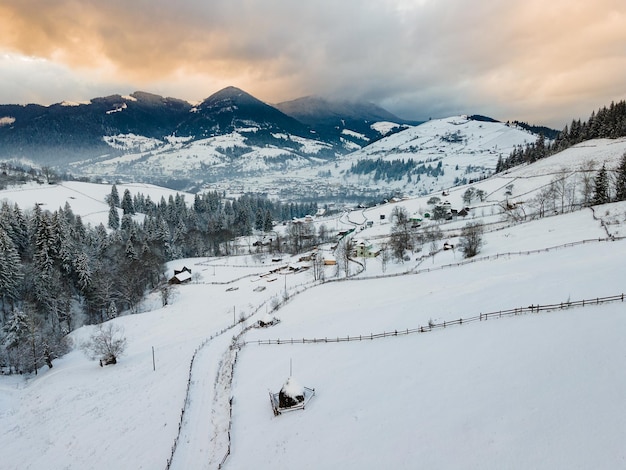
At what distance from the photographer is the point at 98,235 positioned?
102 metres

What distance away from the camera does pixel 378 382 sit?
75.5ft

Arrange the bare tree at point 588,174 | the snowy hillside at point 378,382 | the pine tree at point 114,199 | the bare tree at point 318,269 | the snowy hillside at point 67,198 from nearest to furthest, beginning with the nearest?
the snowy hillside at point 378,382, the bare tree at point 318,269, the bare tree at point 588,174, the snowy hillside at point 67,198, the pine tree at point 114,199

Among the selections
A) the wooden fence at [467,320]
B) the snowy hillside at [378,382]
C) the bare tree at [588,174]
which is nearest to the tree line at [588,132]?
the bare tree at [588,174]

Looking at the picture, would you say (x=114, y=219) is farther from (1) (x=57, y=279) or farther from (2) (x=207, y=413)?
(2) (x=207, y=413)

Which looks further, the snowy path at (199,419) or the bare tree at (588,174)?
the bare tree at (588,174)

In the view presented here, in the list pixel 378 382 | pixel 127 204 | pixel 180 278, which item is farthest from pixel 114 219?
pixel 378 382

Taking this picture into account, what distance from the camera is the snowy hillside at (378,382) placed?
16.0m

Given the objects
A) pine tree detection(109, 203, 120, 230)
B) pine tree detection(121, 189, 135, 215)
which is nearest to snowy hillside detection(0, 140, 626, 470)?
pine tree detection(109, 203, 120, 230)

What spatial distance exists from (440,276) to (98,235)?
101 meters

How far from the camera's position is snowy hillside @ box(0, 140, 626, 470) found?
1603cm

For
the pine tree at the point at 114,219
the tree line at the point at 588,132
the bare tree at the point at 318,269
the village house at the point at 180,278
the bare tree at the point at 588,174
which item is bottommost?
the village house at the point at 180,278

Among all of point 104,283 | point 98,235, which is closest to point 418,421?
point 104,283

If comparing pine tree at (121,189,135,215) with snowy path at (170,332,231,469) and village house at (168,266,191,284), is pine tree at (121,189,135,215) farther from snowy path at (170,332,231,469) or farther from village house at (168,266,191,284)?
snowy path at (170,332,231,469)

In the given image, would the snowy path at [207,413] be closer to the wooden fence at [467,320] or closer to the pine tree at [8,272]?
the wooden fence at [467,320]
